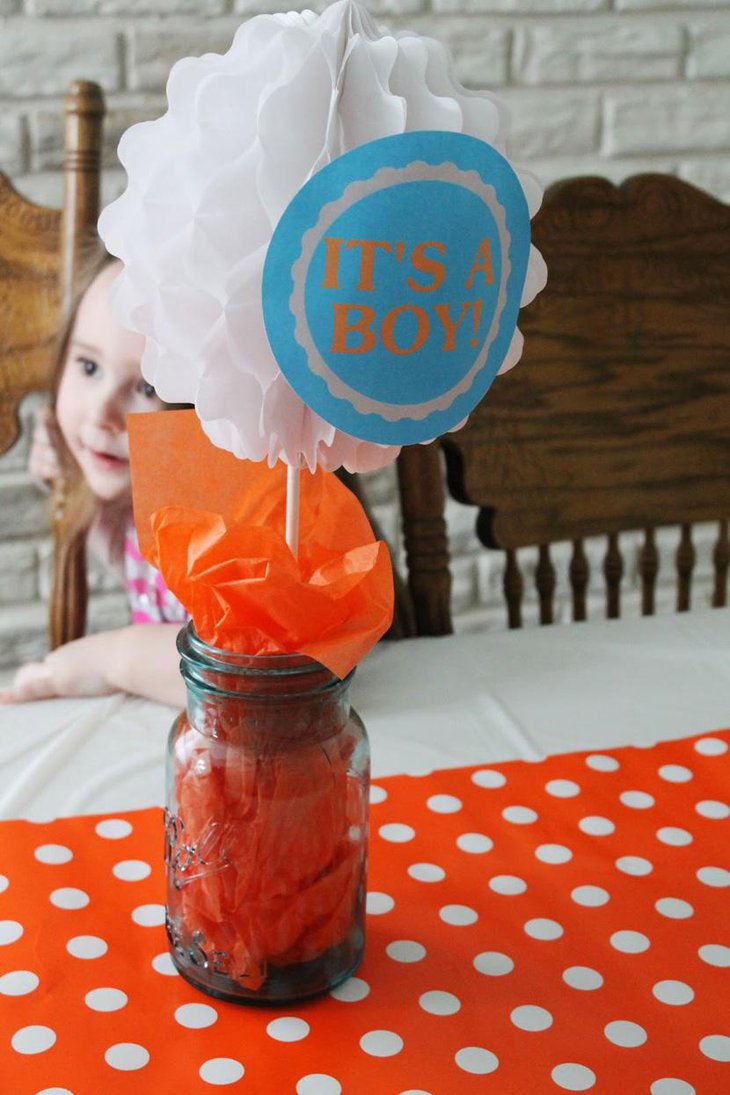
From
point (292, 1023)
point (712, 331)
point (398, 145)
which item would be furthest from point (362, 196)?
point (712, 331)

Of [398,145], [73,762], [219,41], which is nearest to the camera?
[398,145]

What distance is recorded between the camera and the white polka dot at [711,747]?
2.75 ft

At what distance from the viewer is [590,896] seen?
68 centimetres

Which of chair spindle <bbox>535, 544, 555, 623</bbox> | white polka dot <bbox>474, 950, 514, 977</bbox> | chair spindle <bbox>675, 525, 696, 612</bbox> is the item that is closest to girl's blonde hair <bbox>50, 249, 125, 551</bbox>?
chair spindle <bbox>535, 544, 555, 623</bbox>

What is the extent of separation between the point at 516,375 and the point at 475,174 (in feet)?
2.28

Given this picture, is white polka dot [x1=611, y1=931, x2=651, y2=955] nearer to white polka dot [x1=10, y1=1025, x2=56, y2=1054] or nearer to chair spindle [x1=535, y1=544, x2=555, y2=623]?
white polka dot [x1=10, y1=1025, x2=56, y2=1054]

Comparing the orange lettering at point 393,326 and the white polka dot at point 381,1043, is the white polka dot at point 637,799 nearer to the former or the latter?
the white polka dot at point 381,1043

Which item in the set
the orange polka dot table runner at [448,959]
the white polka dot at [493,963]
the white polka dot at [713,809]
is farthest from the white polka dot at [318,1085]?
the white polka dot at [713,809]

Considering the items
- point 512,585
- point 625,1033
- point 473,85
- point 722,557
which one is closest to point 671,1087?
point 625,1033

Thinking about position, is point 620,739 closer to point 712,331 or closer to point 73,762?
point 73,762

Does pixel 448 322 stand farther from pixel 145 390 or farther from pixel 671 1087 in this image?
pixel 145 390

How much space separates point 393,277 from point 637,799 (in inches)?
17.0

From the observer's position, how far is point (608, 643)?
3.36 feet

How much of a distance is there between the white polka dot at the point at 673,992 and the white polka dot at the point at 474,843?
0.14 m
